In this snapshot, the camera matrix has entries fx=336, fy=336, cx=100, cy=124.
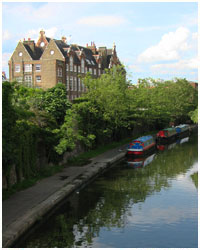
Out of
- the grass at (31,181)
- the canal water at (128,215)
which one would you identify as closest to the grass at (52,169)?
the grass at (31,181)

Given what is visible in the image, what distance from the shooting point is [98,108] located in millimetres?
38188

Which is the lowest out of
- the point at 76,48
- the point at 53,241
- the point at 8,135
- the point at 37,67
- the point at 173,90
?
the point at 53,241

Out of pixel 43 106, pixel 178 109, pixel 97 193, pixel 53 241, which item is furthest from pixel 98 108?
pixel 178 109

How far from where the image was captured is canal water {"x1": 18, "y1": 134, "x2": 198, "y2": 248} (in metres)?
14.2

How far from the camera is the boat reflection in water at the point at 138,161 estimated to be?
3216 cm

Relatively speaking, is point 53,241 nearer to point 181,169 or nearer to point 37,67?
point 181,169

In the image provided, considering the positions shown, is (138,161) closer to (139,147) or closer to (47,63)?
(139,147)

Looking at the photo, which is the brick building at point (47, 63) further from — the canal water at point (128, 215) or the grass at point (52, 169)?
the canal water at point (128, 215)

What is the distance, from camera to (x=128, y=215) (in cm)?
1755

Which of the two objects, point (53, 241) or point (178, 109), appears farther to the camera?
point (178, 109)

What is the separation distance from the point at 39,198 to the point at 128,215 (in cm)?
489

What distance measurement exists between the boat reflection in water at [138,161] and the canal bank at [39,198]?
12.0 ft

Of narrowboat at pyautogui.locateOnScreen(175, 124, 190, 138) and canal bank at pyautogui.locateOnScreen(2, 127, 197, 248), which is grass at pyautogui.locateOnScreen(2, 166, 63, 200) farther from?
narrowboat at pyautogui.locateOnScreen(175, 124, 190, 138)

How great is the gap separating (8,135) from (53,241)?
625 cm
